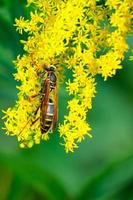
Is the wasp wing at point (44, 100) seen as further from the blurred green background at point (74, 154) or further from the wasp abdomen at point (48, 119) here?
the blurred green background at point (74, 154)

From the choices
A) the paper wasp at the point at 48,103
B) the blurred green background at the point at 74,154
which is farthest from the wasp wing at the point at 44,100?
the blurred green background at the point at 74,154

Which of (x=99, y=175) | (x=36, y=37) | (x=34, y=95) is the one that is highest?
(x=36, y=37)

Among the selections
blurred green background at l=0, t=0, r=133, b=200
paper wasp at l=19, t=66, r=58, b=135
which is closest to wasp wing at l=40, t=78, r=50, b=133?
paper wasp at l=19, t=66, r=58, b=135

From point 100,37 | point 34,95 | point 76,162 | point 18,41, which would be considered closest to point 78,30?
point 100,37

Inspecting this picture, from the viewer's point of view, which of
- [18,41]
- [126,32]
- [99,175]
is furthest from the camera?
[99,175]

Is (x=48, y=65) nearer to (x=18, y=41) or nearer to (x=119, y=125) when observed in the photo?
(x=18, y=41)

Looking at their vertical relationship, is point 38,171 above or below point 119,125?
below

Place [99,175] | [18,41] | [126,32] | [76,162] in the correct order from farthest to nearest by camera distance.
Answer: [76,162], [99,175], [18,41], [126,32]

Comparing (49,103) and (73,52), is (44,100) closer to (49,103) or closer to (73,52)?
(49,103)

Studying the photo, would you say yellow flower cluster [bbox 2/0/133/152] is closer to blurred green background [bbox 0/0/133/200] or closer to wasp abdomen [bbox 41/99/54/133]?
wasp abdomen [bbox 41/99/54/133]
